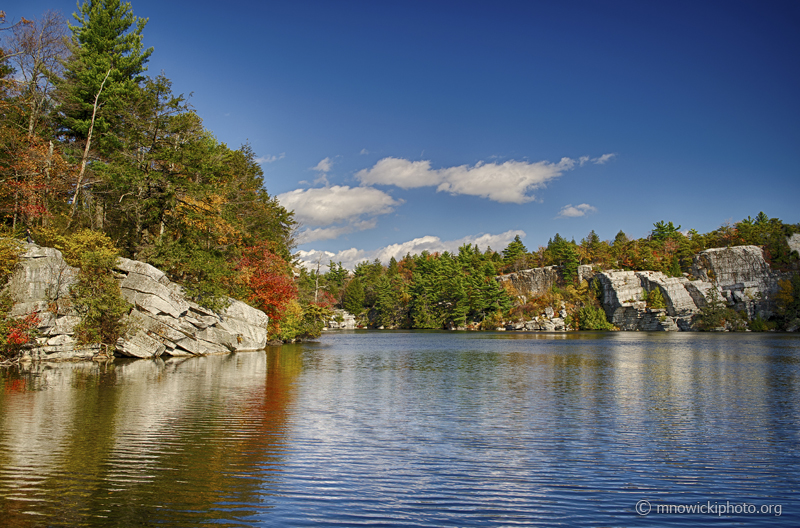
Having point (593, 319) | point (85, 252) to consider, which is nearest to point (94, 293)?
point (85, 252)

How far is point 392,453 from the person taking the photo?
9844 mm

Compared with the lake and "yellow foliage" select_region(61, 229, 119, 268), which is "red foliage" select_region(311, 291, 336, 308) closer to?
"yellow foliage" select_region(61, 229, 119, 268)

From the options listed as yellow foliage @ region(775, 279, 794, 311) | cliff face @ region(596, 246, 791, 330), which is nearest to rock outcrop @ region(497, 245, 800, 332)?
cliff face @ region(596, 246, 791, 330)

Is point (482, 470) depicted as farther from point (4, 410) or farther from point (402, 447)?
point (4, 410)

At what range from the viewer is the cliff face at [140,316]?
23375 millimetres

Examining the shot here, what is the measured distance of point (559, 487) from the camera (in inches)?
312

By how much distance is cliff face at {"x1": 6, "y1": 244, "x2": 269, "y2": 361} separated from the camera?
23.4m

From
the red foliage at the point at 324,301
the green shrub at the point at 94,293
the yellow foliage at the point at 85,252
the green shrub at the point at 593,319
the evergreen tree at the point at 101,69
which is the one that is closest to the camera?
the green shrub at the point at 94,293

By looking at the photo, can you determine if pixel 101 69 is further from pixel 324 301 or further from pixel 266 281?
pixel 324 301

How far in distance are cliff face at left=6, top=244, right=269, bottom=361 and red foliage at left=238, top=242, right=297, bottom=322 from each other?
3389mm

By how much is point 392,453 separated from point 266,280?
3256 cm

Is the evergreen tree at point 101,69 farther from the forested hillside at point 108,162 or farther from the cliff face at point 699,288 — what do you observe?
the cliff face at point 699,288

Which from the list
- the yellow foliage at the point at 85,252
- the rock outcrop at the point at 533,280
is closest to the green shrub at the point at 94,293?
the yellow foliage at the point at 85,252

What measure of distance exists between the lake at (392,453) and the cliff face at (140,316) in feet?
19.4
